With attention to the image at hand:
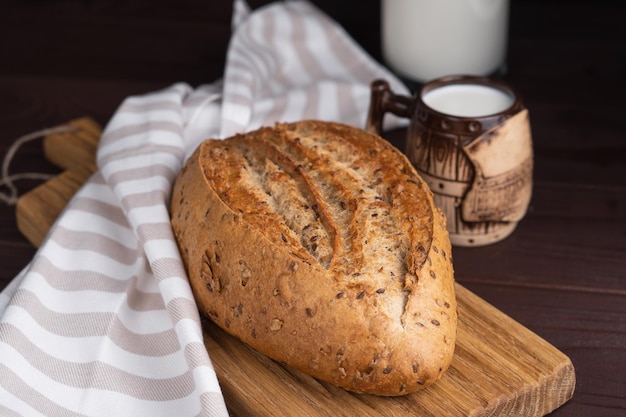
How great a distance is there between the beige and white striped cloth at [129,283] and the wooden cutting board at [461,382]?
58 mm

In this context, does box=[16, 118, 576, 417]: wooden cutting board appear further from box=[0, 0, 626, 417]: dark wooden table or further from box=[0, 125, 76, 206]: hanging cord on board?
box=[0, 125, 76, 206]: hanging cord on board

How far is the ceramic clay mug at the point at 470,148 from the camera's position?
153 centimetres

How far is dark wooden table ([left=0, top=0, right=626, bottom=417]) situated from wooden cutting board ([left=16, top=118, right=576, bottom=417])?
0.08 metres

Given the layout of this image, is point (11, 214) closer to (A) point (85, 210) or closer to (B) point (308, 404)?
(A) point (85, 210)

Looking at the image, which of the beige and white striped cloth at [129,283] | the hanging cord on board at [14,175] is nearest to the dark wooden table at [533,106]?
the hanging cord on board at [14,175]

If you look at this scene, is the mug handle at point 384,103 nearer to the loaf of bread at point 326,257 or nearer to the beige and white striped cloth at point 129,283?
the loaf of bread at point 326,257

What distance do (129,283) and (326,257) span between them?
35 centimetres

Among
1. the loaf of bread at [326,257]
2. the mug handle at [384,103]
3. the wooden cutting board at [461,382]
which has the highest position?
the mug handle at [384,103]

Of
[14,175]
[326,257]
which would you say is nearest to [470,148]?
[326,257]

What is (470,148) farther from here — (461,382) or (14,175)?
(14,175)

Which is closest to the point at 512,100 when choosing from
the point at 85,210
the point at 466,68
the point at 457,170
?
the point at 457,170

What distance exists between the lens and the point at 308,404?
1269 mm

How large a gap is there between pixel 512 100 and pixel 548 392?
514 mm

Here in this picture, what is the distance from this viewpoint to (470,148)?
1.52m
